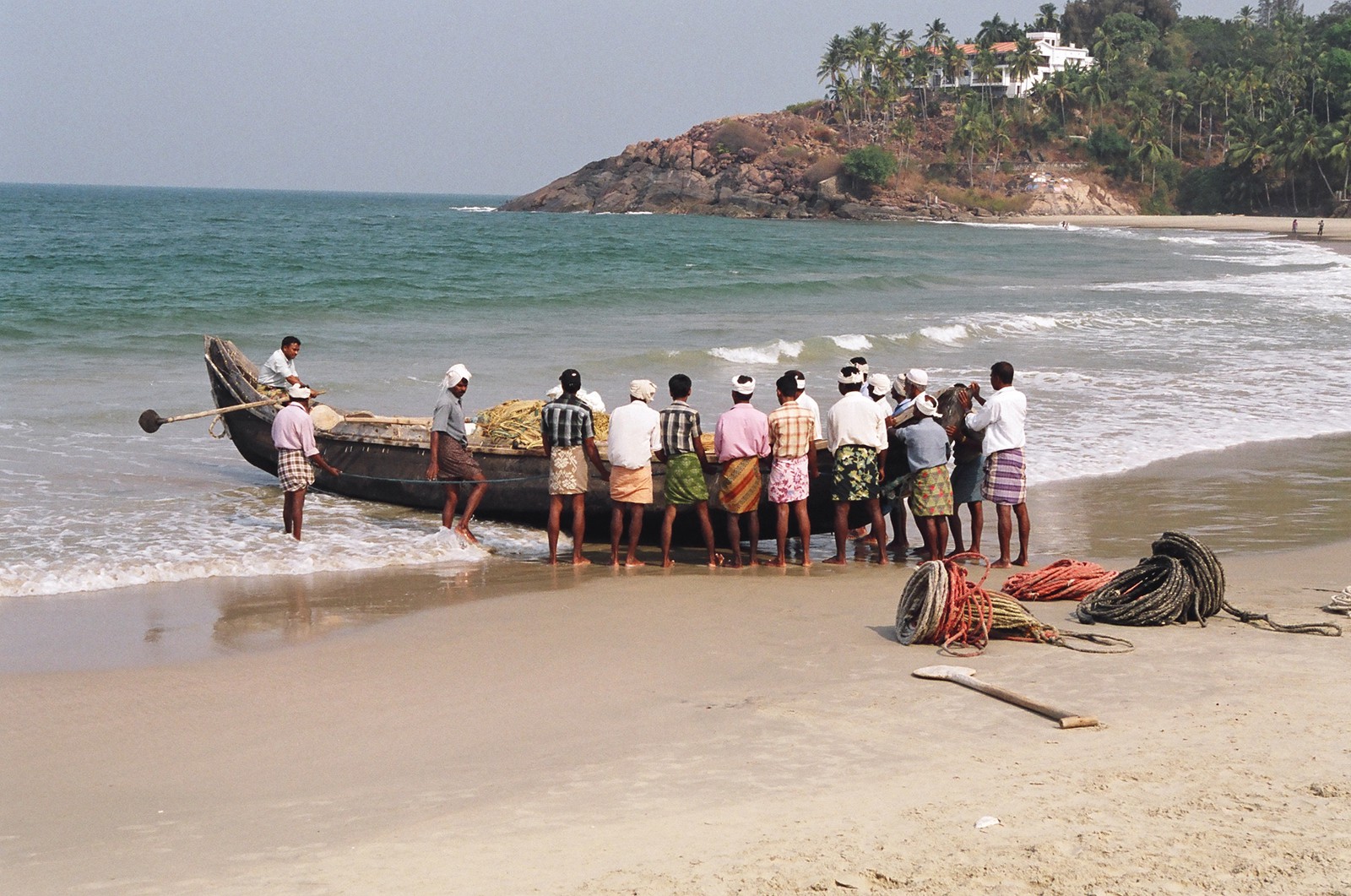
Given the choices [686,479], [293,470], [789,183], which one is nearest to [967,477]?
[686,479]

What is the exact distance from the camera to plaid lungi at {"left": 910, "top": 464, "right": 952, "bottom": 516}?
9.42m

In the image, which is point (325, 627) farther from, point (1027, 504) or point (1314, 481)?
point (1314, 481)

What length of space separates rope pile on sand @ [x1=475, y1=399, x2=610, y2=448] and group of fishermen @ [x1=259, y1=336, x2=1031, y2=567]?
2.72ft

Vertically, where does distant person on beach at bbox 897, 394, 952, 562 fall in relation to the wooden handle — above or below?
above

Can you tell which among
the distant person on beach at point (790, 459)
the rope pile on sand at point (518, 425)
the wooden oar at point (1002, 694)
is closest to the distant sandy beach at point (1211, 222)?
the rope pile on sand at point (518, 425)

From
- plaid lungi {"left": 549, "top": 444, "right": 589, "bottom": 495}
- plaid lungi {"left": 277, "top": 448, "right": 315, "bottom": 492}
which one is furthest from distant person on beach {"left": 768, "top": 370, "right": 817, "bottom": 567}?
plaid lungi {"left": 277, "top": 448, "right": 315, "bottom": 492}

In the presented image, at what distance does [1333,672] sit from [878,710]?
2468 millimetres

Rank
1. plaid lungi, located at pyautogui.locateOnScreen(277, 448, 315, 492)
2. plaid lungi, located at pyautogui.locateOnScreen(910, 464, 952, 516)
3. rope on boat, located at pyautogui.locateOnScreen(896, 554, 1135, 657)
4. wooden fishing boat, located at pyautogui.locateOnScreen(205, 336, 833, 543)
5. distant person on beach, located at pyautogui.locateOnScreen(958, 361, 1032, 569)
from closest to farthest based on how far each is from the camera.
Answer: rope on boat, located at pyautogui.locateOnScreen(896, 554, 1135, 657), plaid lungi, located at pyautogui.locateOnScreen(910, 464, 952, 516), distant person on beach, located at pyautogui.locateOnScreen(958, 361, 1032, 569), plaid lungi, located at pyautogui.locateOnScreen(277, 448, 315, 492), wooden fishing boat, located at pyautogui.locateOnScreen(205, 336, 833, 543)

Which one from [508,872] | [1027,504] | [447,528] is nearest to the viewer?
[508,872]

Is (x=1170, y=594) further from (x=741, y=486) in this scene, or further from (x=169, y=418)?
(x=169, y=418)

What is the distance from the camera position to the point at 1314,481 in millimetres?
12656

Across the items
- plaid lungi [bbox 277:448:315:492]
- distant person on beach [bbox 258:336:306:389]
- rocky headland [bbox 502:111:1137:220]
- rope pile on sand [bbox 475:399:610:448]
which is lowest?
plaid lungi [bbox 277:448:315:492]

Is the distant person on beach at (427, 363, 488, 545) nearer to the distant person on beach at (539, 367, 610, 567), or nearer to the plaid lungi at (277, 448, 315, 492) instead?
the distant person on beach at (539, 367, 610, 567)

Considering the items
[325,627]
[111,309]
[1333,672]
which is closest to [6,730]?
[325,627]
